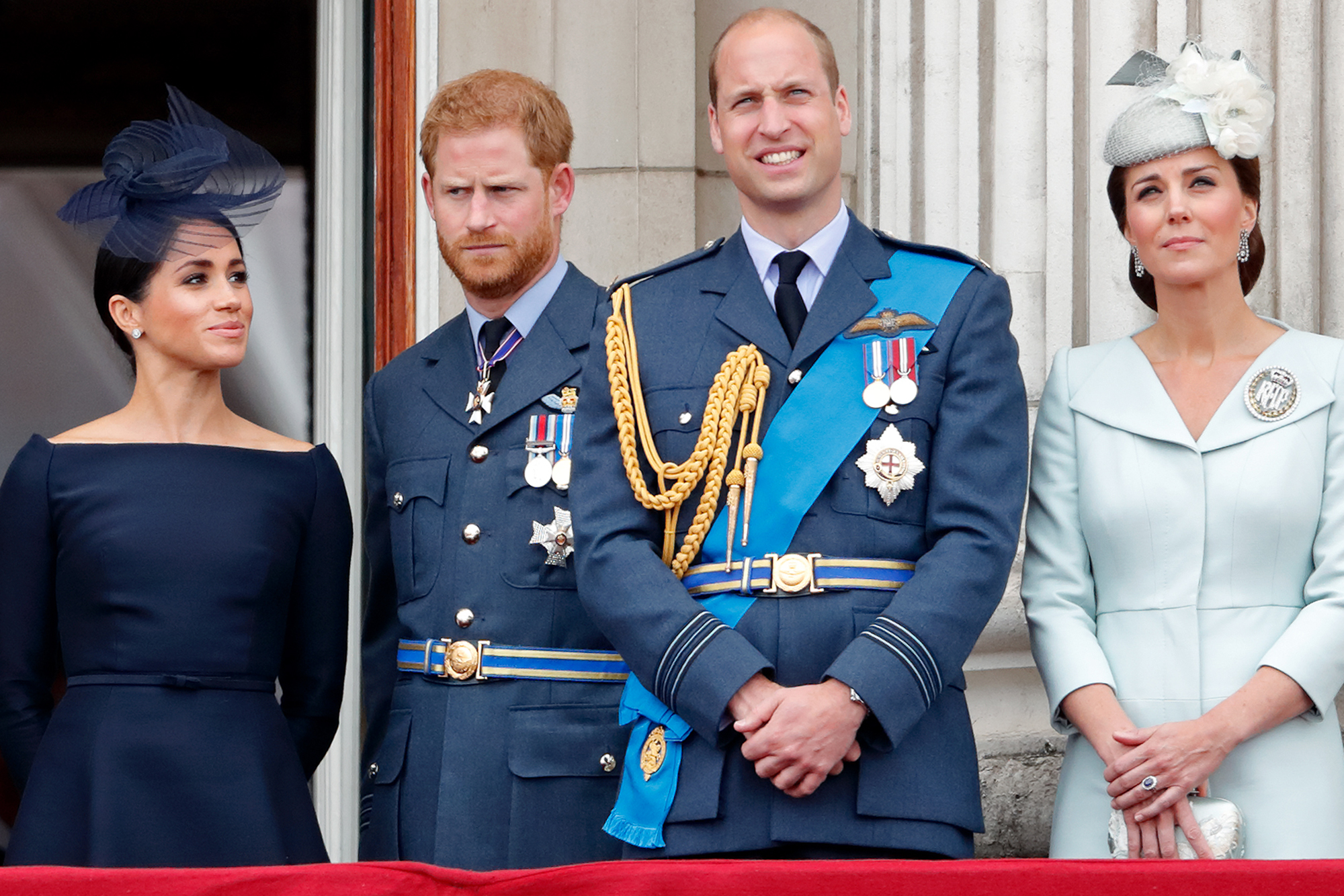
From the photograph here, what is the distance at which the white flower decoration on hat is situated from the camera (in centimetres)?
254

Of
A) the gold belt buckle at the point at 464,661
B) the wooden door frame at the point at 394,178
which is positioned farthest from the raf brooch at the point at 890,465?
the wooden door frame at the point at 394,178

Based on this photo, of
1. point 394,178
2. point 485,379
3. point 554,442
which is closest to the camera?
point 554,442

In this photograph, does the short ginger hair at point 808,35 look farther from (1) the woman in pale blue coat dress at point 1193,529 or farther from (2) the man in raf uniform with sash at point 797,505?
(1) the woman in pale blue coat dress at point 1193,529

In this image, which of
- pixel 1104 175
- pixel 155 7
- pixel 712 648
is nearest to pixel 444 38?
pixel 155 7

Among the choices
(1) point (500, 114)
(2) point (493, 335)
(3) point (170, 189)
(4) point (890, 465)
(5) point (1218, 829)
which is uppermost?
(1) point (500, 114)

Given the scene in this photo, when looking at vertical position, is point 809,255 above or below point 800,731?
above

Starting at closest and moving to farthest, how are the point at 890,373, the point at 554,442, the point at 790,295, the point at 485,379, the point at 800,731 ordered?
the point at 800,731, the point at 890,373, the point at 790,295, the point at 554,442, the point at 485,379

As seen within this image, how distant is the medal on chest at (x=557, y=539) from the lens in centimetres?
276

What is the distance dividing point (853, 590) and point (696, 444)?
31 cm

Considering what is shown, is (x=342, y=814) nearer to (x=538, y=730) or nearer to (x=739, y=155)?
(x=538, y=730)

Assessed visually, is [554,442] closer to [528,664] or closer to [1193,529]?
[528,664]

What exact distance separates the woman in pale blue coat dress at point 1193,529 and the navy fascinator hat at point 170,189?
1.38 metres

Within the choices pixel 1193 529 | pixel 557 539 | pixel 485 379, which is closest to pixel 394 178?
pixel 485 379

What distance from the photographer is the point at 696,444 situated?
7.93 ft
